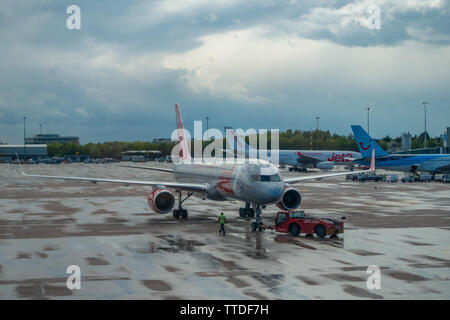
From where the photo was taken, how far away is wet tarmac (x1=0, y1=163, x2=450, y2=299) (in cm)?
1927

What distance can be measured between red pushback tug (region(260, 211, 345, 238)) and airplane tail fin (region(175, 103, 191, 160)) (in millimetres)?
19281

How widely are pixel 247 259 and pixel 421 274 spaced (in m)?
7.49

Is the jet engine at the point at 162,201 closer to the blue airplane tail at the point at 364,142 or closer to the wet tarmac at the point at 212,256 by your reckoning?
the wet tarmac at the point at 212,256

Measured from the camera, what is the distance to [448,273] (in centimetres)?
2216

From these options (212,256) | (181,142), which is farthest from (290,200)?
(181,142)

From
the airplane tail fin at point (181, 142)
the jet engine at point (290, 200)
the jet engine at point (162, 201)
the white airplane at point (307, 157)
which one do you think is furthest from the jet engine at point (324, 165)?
the jet engine at point (162, 201)

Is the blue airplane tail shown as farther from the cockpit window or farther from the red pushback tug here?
the cockpit window

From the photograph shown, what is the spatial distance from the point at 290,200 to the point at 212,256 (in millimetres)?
12582

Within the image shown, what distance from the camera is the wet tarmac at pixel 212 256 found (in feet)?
63.2

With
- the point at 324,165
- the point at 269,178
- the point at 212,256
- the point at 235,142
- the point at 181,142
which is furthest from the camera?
the point at 235,142

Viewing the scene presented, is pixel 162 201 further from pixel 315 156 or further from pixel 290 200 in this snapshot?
pixel 315 156

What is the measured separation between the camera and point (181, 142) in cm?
5297

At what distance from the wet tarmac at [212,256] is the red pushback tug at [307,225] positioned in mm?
649

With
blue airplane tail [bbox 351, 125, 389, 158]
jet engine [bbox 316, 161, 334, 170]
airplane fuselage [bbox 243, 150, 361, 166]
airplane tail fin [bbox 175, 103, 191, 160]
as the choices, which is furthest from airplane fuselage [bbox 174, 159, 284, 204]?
airplane fuselage [bbox 243, 150, 361, 166]
